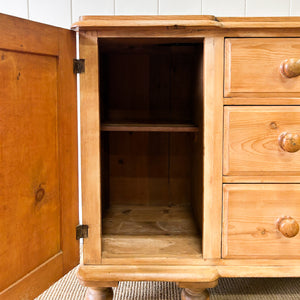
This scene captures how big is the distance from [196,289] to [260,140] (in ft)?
1.54

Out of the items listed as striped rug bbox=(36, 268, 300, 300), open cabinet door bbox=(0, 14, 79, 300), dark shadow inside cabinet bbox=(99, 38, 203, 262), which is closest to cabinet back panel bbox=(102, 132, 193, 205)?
dark shadow inside cabinet bbox=(99, 38, 203, 262)

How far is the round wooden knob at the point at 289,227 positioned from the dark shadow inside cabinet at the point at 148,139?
0.37 m

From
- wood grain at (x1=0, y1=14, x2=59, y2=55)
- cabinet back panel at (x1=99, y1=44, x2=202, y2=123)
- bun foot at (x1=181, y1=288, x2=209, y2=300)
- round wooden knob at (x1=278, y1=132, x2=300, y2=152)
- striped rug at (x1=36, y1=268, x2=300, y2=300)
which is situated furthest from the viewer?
cabinet back panel at (x1=99, y1=44, x2=202, y2=123)

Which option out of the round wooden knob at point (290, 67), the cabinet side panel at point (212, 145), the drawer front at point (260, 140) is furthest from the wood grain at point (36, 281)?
the round wooden knob at point (290, 67)

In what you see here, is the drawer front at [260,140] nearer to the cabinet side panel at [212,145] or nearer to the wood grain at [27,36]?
the cabinet side panel at [212,145]

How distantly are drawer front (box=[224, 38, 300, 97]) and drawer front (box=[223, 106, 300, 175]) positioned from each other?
1.9 inches

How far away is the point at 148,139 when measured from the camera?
1.45 metres

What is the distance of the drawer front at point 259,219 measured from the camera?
0.98m

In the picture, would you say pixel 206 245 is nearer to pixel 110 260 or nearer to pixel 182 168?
pixel 110 260

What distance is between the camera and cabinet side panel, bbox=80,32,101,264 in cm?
96

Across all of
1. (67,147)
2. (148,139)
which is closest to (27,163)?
(67,147)

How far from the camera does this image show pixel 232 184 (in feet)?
3.23

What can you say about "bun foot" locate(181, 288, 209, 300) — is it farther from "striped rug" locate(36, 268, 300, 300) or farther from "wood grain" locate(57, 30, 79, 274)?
"wood grain" locate(57, 30, 79, 274)

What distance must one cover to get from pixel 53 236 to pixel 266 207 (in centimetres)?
61
